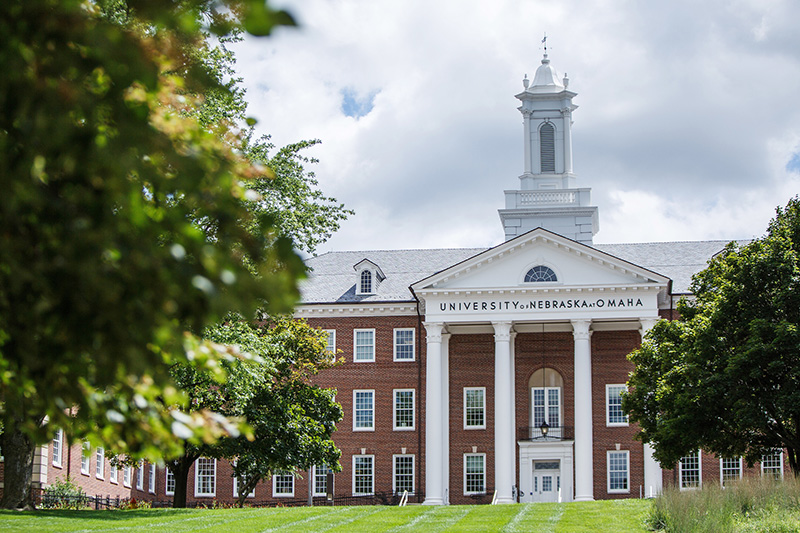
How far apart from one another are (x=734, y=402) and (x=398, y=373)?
27.2m

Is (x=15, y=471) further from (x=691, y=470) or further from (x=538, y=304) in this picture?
(x=691, y=470)

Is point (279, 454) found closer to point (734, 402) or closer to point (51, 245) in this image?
point (734, 402)

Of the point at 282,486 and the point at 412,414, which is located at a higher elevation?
the point at 412,414

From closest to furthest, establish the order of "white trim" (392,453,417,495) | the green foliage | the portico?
the green foliage, the portico, "white trim" (392,453,417,495)

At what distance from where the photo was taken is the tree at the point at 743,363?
2912 centimetres

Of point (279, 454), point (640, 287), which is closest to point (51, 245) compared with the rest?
point (279, 454)

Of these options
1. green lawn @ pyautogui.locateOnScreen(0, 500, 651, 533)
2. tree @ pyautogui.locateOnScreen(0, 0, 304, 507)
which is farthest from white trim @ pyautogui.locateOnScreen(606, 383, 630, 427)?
tree @ pyautogui.locateOnScreen(0, 0, 304, 507)

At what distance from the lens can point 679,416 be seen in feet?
98.8

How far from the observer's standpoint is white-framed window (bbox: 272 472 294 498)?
54438 millimetres

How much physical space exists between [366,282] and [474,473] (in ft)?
37.1

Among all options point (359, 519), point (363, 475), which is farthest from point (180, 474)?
point (363, 475)

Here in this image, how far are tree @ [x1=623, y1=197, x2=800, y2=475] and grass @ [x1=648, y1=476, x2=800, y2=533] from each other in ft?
10.9

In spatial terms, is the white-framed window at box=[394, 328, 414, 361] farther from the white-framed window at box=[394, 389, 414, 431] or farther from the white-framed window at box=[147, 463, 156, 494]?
the white-framed window at box=[147, 463, 156, 494]

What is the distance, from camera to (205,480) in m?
55.5
